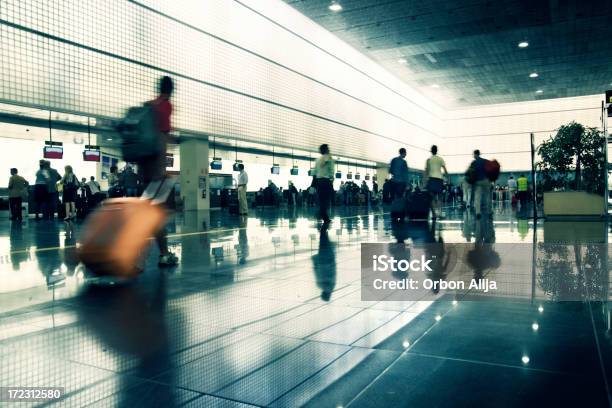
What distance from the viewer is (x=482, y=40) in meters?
21.8

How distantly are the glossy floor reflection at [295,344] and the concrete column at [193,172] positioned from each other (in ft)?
46.3

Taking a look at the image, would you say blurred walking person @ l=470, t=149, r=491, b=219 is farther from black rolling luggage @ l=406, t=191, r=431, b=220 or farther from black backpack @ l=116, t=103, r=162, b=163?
black backpack @ l=116, t=103, r=162, b=163

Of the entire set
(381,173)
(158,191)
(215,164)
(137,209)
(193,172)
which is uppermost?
(381,173)

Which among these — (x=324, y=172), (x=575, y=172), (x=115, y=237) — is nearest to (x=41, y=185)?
(x=324, y=172)

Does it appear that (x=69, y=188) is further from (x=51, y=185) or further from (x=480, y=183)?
(x=480, y=183)

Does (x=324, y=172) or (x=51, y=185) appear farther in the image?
(x=51, y=185)

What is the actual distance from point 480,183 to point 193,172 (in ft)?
34.9

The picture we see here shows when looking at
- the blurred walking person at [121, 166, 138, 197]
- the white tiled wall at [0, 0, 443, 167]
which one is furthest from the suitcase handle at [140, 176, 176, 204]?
the white tiled wall at [0, 0, 443, 167]

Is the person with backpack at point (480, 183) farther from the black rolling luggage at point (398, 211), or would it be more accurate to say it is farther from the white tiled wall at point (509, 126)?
the white tiled wall at point (509, 126)

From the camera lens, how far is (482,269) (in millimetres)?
3576

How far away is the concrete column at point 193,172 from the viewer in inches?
677

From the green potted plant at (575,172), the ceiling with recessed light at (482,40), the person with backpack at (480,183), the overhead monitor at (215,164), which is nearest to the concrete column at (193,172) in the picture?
the overhead monitor at (215,164)

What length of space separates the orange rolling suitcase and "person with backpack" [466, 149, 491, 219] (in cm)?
885

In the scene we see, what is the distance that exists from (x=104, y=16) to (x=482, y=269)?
1219 centimetres
